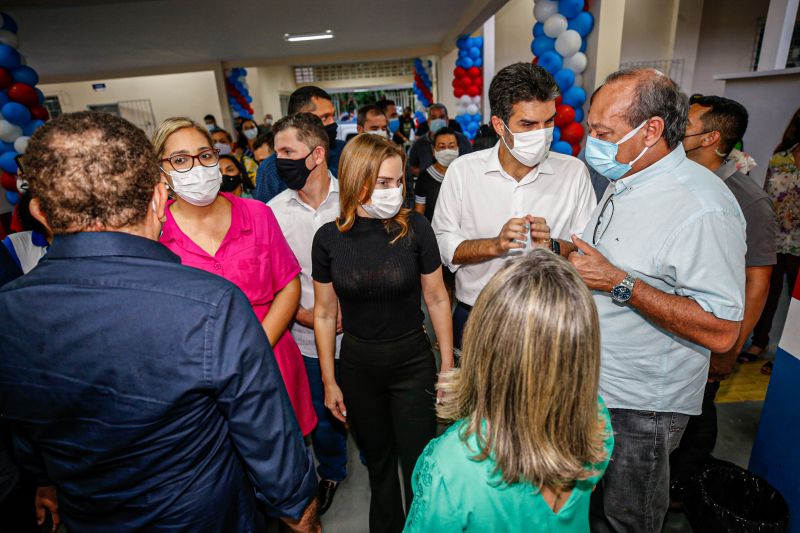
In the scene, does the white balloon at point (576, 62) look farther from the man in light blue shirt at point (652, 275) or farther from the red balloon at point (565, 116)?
the man in light blue shirt at point (652, 275)

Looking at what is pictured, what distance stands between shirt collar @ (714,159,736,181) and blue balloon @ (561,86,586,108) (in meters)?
2.36

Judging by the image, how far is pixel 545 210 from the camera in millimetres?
1896

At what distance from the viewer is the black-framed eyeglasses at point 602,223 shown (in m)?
1.46

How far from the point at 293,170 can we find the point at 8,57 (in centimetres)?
436

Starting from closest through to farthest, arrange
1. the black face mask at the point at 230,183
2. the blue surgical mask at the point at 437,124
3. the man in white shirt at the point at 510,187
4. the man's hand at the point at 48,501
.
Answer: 1. the man's hand at the point at 48,501
2. the man in white shirt at the point at 510,187
3. the black face mask at the point at 230,183
4. the blue surgical mask at the point at 437,124

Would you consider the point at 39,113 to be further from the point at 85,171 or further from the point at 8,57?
the point at 85,171

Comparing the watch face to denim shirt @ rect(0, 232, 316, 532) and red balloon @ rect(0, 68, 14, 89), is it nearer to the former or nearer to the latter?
denim shirt @ rect(0, 232, 316, 532)

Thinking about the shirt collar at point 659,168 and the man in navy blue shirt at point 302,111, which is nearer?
the shirt collar at point 659,168

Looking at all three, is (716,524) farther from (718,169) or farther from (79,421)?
(79,421)

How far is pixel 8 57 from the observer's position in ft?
13.6

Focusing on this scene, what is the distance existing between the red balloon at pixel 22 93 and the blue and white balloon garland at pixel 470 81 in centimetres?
709

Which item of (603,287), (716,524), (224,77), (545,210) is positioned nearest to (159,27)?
(224,77)

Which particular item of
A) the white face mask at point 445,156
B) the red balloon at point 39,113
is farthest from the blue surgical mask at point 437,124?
the red balloon at point 39,113

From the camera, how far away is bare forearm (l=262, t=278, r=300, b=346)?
1.73m
